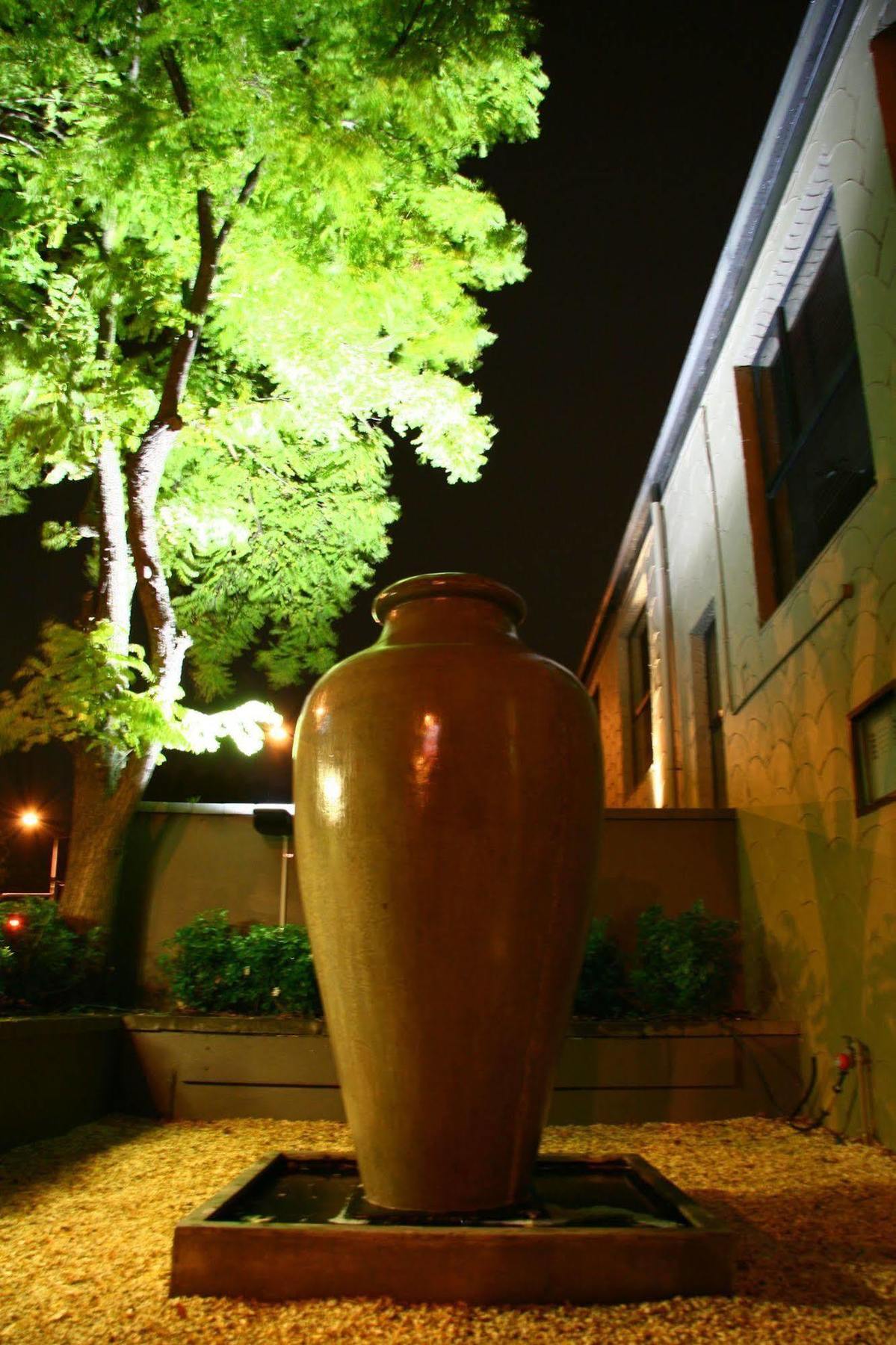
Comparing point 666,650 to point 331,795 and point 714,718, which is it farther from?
point 331,795

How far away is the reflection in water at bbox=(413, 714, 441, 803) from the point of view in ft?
7.94

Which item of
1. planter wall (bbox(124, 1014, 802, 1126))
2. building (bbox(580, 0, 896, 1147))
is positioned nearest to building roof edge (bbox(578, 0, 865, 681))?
building (bbox(580, 0, 896, 1147))

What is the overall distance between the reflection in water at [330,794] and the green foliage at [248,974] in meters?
2.73

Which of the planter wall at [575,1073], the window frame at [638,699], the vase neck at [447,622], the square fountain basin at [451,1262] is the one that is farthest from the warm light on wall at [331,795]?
the window frame at [638,699]

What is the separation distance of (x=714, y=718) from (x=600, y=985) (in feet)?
12.1

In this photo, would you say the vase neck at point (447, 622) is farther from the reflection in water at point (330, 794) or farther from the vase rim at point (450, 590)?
the reflection in water at point (330, 794)

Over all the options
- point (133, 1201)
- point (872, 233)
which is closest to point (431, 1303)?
point (133, 1201)

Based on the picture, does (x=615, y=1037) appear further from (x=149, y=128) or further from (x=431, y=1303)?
(x=149, y=128)

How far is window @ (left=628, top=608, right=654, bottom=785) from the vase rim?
335 inches

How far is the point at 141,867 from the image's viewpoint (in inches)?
249

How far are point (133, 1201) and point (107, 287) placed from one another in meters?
5.25

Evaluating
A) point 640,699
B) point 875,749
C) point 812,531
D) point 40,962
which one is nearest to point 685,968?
point 875,749

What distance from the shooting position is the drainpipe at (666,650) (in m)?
8.79

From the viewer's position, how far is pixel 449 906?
2379 mm
